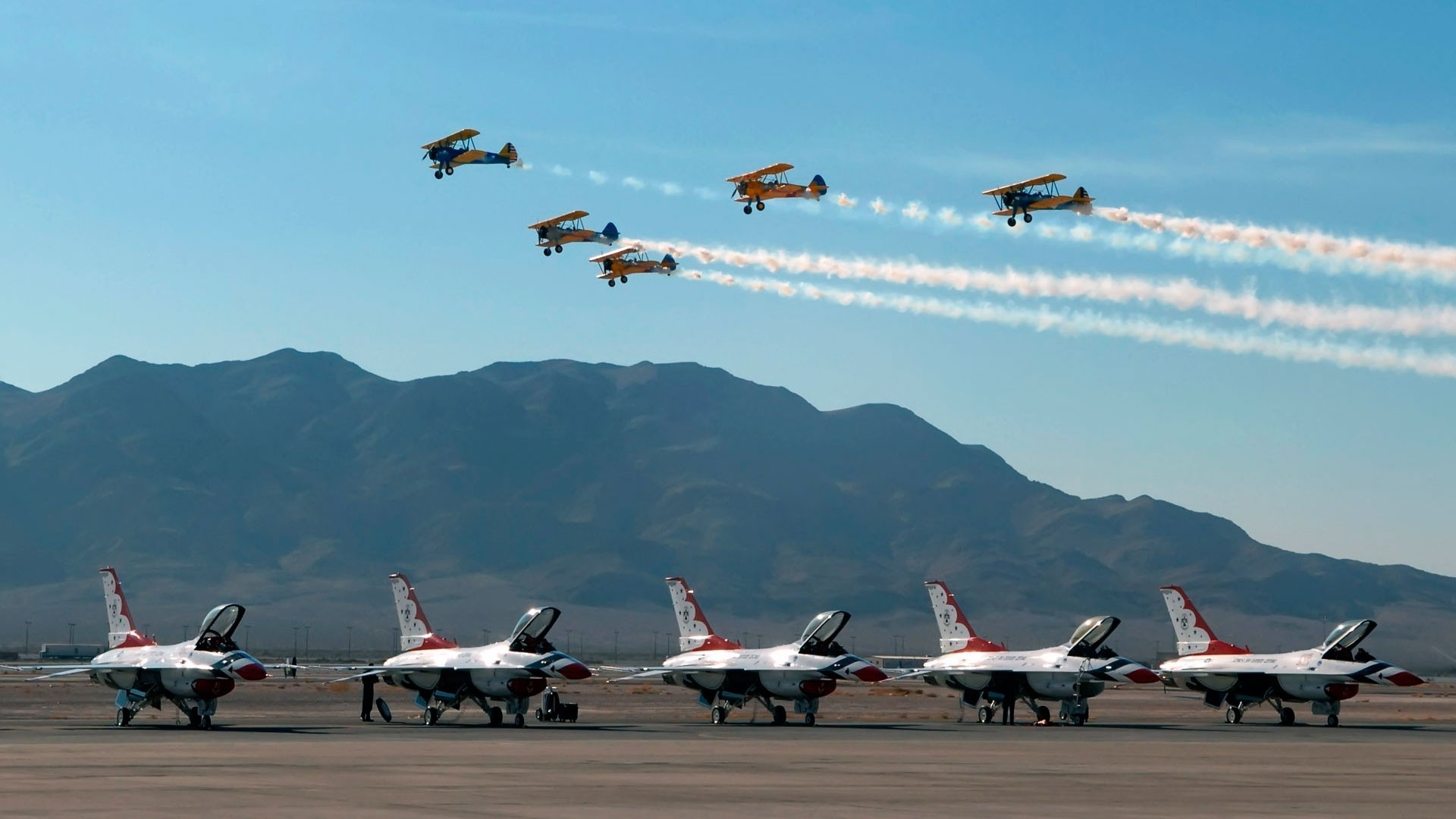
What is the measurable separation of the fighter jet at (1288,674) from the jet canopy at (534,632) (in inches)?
1012

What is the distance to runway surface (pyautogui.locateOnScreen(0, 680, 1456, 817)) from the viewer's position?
3036 cm

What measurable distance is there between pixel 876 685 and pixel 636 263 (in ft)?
140

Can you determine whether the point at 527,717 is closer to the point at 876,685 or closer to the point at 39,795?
the point at 39,795

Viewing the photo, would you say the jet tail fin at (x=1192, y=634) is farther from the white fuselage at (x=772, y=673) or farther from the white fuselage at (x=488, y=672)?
the white fuselage at (x=488, y=672)

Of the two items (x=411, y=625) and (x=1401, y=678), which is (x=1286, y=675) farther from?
(x=411, y=625)

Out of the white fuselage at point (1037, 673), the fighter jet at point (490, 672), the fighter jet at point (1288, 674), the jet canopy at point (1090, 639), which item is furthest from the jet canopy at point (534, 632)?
the fighter jet at point (1288, 674)

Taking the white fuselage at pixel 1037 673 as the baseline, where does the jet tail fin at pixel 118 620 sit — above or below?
above

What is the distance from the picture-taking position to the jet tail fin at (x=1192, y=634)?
7294 centimetres

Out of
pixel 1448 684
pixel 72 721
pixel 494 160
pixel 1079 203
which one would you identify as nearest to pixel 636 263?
pixel 494 160

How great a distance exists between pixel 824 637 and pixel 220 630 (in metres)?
21.5

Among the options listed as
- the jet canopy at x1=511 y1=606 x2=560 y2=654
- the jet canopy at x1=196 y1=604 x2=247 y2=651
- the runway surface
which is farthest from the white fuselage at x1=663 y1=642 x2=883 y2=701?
the jet canopy at x1=196 y1=604 x2=247 y2=651

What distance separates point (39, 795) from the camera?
30.8 meters

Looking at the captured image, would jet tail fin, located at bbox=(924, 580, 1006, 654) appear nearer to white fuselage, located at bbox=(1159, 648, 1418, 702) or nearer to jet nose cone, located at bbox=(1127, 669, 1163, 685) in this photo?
jet nose cone, located at bbox=(1127, 669, 1163, 685)

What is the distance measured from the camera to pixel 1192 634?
7406cm
